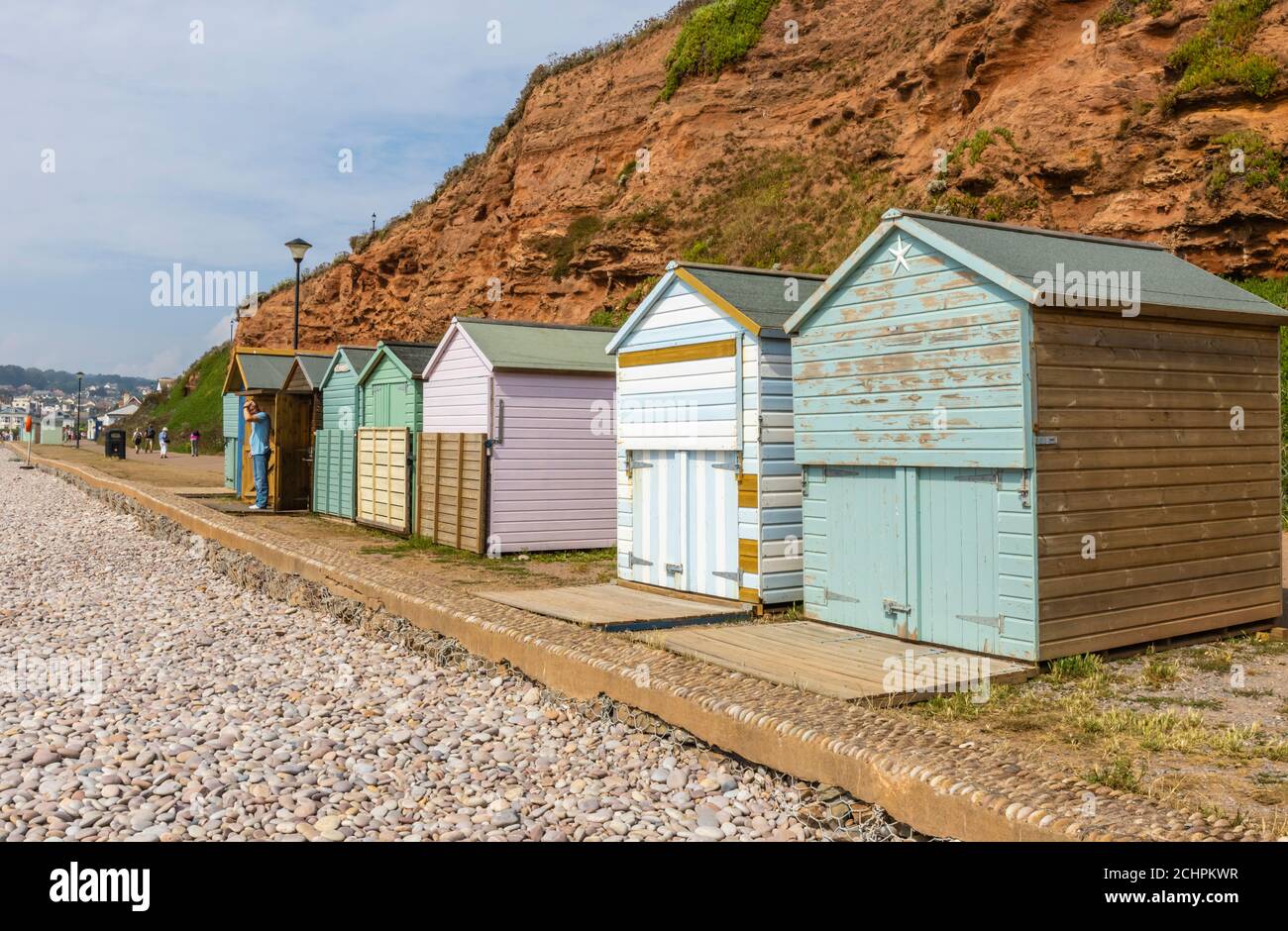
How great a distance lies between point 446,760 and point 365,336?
48.0 metres

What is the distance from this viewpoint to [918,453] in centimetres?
794

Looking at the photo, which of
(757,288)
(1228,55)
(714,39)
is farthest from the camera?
(714,39)

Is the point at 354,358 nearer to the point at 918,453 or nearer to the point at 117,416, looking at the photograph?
the point at 918,453

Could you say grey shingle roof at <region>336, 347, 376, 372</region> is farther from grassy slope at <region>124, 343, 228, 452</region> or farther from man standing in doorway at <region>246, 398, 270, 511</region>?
grassy slope at <region>124, 343, 228, 452</region>

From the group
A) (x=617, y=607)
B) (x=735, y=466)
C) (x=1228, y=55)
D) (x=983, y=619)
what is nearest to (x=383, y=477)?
(x=617, y=607)

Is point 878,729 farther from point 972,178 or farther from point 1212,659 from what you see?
point 972,178

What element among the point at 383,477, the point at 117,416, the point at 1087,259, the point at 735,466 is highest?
the point at 117,416

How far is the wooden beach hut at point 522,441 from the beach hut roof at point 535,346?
0.02 metres

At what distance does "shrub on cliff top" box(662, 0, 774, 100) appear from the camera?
41.3m

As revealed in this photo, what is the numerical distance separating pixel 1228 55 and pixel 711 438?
1904 centimetres

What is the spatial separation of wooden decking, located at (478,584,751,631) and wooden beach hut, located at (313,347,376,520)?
361 inches

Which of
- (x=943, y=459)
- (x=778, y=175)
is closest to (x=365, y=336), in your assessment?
(x=778, y=175)

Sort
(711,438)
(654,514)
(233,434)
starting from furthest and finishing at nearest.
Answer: (233,434) < (654,514) < (711,438)

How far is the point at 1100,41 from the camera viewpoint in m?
25.9
